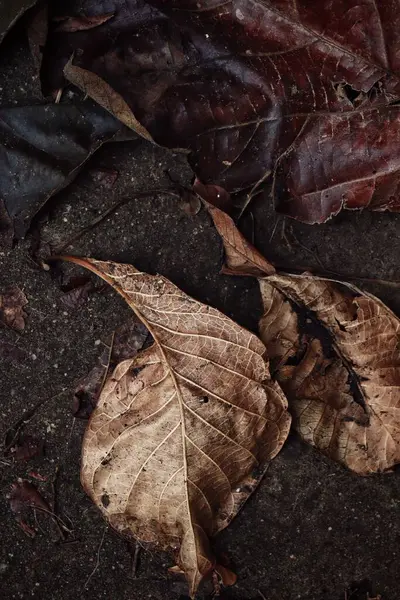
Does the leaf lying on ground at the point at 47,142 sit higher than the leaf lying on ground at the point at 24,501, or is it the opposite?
the leaf lying on ground at the point at 47,142

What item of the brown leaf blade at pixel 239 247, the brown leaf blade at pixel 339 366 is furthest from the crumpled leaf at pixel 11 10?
the brown leaf blade at pixel 339 366

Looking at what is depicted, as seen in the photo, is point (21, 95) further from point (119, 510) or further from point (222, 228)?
point (119, 510)

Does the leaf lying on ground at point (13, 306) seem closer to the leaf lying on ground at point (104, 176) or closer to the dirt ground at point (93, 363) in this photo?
the dirt ground at point (93, 363)

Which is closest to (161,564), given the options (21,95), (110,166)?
(110,166)

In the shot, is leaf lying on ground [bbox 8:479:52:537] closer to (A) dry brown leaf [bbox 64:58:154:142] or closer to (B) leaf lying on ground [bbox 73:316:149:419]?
(B) leaf lying on ground [bbox 73:316:149:419]

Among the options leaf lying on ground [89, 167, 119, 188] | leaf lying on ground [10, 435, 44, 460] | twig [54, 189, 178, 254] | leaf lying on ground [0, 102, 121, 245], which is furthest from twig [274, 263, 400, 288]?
leaf lying on ground [10, 435, 44, 460]
